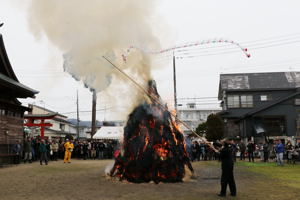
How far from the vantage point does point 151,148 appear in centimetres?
1308

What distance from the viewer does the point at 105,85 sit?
15016mm

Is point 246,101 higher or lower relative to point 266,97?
lower

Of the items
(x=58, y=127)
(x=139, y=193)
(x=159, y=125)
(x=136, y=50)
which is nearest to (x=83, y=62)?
(x=136, y=50)

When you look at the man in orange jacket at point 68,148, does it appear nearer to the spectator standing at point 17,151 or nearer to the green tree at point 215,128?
the spectator standing at point 17,151

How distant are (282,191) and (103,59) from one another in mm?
9289

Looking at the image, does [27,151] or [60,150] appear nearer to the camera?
[27,151]

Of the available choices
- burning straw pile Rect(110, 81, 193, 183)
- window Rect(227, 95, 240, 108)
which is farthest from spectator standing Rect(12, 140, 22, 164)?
window Rect(227, 95, 240, 108)

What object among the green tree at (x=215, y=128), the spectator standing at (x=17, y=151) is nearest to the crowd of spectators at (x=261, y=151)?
the spectator standing at (x=17, y=151)

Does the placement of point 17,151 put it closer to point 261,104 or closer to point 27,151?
point 27,151

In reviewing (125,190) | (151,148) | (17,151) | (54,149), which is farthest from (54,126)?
(125,190)

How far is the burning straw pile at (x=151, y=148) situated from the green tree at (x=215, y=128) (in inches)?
1309

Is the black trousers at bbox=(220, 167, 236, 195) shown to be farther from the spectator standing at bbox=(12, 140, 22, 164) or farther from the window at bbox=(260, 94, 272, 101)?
the window at bbox=(260, 94, 272, 101)

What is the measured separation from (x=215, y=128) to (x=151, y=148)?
115ft

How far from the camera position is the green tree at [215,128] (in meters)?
46.6
